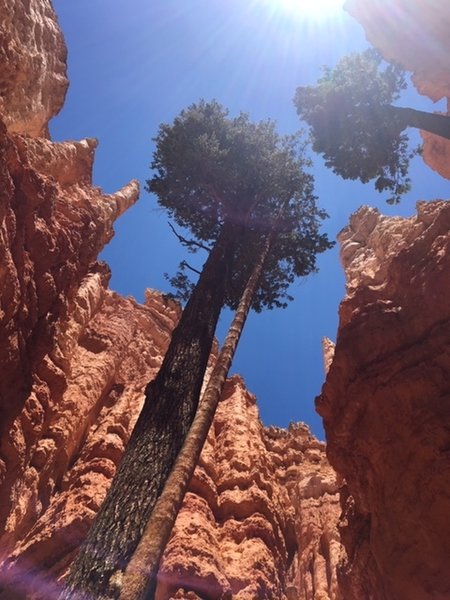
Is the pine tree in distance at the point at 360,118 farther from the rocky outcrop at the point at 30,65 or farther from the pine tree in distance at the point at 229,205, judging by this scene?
the rocky outcrop at the point at 30,65

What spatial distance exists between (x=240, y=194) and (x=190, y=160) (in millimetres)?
2062

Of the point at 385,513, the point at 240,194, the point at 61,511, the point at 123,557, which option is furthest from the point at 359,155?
the point at 61,511

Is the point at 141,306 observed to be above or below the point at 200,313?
above

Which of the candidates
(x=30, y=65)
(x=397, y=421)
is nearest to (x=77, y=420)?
(x=397, y=421)

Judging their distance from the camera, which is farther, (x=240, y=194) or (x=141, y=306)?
(x=141, y=306)

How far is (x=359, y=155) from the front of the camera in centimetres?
1689

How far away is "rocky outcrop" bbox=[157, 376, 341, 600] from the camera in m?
15.2

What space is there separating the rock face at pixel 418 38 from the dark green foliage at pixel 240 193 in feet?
27.4

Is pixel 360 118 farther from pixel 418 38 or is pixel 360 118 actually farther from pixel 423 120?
pixel 418 38

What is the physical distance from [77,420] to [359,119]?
1578 centimetres

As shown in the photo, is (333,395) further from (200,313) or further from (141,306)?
(141,306)

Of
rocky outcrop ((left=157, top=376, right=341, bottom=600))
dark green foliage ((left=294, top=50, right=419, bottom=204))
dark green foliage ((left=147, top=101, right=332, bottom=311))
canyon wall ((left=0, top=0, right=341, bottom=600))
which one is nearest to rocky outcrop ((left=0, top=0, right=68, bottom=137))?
canyon wall ((left=0, top=0, right=341, bottom=600))

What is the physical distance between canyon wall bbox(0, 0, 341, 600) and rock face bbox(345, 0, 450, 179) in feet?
45.9

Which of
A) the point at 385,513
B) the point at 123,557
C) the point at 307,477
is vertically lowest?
the point at 123,557
